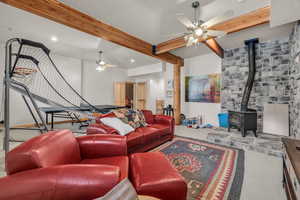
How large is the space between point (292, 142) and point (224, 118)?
9.66 feet

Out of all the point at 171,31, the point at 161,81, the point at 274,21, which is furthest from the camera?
the point at 161,81

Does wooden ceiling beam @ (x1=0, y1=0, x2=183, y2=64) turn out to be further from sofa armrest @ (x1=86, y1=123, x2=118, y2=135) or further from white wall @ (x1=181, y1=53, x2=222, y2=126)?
white wall @ (x1=181, y1=53, x2=222, y2=126)

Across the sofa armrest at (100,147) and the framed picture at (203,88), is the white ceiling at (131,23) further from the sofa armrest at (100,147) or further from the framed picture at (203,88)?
the sofa armrest at (100,147)

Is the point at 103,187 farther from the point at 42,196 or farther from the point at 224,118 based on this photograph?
the point at 224,118

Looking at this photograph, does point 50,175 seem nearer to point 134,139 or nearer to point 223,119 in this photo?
point 134,139

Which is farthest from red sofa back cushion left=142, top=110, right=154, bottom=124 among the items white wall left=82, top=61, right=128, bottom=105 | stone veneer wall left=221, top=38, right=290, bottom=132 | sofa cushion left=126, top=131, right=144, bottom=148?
white wall left=82, top=61, right=128, bottom=105

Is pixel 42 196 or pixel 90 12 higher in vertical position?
pixel 90 12

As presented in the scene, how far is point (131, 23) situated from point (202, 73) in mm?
3213

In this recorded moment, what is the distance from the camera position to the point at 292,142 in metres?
1.53

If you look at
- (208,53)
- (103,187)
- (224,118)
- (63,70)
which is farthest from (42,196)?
(63,70)

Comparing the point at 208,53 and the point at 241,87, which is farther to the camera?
the point at 208,53

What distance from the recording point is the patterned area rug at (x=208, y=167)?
159 centimetres

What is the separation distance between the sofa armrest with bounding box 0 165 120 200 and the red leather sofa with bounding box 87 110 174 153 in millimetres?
1357

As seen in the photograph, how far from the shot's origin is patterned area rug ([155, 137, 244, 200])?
1.59 m
